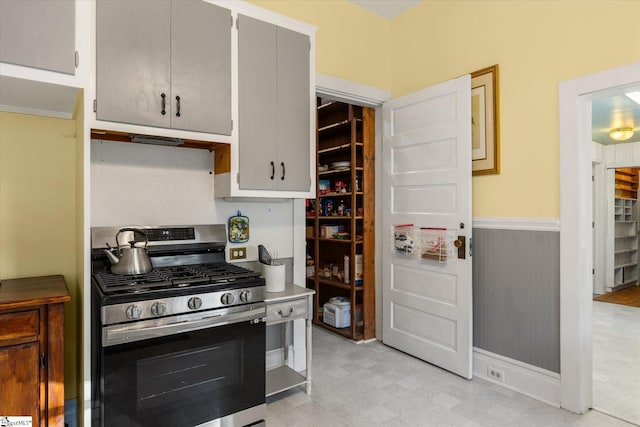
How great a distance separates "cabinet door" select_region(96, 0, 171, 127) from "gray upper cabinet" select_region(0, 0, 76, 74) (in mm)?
132

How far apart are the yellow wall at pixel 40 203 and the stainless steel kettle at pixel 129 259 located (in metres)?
Result: 0.33

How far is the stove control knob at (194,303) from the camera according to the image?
6.24 feet

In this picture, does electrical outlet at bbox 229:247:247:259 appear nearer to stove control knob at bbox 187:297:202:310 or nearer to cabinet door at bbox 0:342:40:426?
stove control knob at bbox 187:297:202:310

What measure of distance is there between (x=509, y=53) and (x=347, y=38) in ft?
4.38

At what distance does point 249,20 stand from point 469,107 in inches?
64.2

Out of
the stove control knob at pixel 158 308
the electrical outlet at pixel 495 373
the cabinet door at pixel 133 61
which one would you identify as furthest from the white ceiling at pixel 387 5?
the electrical outlet at pixel 495 373

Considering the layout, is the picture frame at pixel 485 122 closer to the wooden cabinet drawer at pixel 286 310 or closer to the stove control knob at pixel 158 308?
the wooden cabinet drawer at pixel 286 310

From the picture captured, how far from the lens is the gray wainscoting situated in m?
2.49

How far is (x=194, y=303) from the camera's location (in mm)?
1911

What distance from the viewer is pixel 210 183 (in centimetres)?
262

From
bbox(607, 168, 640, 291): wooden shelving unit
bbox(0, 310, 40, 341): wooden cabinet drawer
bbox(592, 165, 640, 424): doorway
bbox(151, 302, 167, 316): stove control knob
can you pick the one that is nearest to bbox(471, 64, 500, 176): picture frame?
bbox(592, 165, 640, 424): doorway

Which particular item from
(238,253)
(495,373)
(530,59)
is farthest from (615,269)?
(238,253)

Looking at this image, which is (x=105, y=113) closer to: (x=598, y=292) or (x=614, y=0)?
(x=614, y=0)

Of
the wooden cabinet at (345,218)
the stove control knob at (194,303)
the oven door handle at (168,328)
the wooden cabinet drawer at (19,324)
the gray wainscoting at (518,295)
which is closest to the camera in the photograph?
the wooden cabinet drawer at (19,324)
